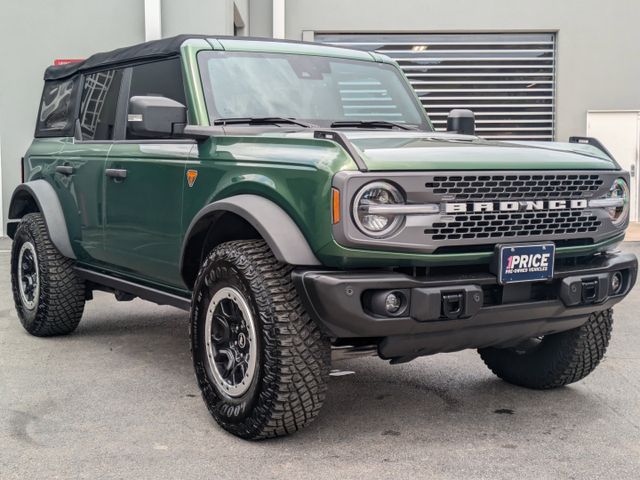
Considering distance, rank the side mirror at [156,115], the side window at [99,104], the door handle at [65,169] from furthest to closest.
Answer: the door handle at [65,169] → the side window at [99,104] → the side mirror at [156,115]

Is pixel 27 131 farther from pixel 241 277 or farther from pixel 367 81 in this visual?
pixel 241 277

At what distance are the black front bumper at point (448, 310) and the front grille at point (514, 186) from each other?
1.09 feet

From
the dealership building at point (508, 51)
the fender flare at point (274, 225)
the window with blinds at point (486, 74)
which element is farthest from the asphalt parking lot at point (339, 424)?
the window with blinds at point (486, 74)

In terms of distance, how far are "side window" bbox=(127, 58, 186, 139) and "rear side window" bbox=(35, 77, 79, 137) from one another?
3.25 feet

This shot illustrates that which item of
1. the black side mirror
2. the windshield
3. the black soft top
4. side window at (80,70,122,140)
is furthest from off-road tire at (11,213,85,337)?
the black side mirror

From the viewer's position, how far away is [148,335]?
21.1ft

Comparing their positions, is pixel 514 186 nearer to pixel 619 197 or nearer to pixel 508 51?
pixel 619 197

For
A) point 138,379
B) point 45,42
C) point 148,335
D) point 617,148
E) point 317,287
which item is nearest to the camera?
point 317,287

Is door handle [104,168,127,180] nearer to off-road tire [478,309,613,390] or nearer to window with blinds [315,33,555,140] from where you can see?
off-road tire [478,309,613,390]

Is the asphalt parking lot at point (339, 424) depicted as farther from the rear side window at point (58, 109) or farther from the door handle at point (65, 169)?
the rear side window at point (58, 109)

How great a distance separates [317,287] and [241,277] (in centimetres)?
45

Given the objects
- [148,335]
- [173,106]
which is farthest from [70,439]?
[148,335]

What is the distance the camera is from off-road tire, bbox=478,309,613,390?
4.62m

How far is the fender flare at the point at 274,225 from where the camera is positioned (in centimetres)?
374
